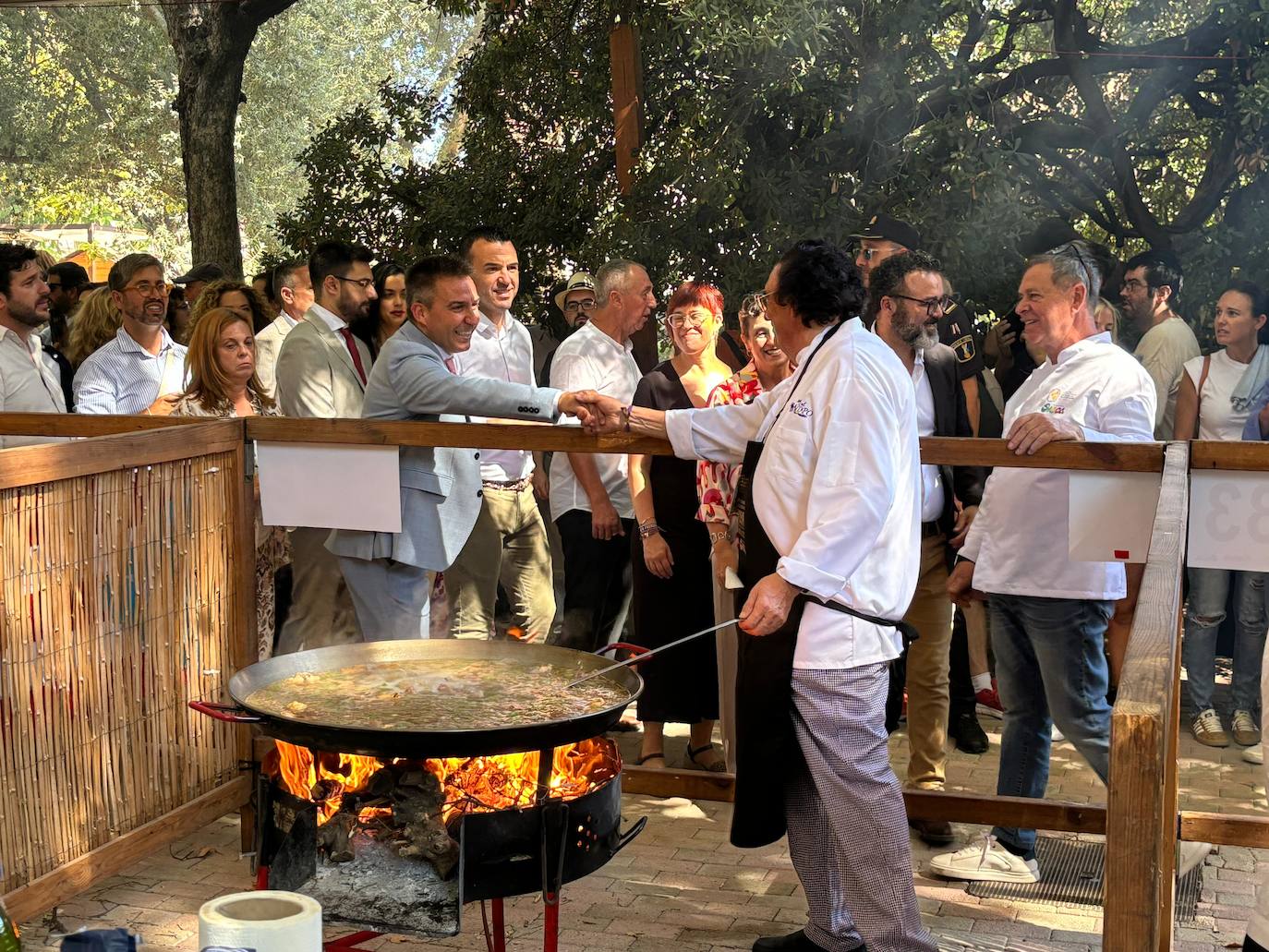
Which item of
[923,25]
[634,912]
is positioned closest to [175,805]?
[634,912]

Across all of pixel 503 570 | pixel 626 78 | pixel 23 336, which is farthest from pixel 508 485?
pixel 626 78

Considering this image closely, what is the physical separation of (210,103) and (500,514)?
7.70 m

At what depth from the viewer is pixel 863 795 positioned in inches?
132

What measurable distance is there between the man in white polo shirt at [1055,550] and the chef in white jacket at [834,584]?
0.87m

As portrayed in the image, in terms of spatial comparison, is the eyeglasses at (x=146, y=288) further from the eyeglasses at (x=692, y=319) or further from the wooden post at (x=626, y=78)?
the wooden post at (x=626, y=78)

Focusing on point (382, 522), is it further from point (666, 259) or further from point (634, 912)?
point (666, 259)

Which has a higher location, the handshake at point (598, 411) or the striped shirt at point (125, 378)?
the striped shirt at point (125, 378)

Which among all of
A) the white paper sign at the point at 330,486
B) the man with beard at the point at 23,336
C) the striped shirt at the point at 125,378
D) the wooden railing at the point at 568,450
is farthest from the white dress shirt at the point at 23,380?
the white paper sign at the point at 330,486

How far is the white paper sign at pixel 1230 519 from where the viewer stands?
146 inches

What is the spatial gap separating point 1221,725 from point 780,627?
3602 mm

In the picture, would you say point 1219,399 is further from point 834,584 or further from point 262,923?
point 262,923

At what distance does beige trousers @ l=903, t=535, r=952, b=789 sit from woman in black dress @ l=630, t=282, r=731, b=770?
80 cm

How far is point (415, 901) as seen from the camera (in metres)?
2.90

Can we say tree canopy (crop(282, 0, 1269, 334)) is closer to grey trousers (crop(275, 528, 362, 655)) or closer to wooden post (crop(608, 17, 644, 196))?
wooden post (crop(608, 17, 644, 196))
